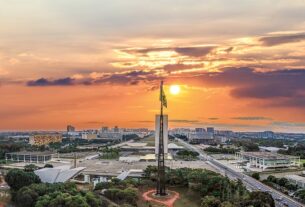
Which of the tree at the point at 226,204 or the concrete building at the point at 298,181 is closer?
the tree at the point at 226,204

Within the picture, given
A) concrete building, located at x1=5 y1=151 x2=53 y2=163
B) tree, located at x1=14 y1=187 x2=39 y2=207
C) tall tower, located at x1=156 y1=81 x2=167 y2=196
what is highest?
tall tower, located at x1=156 y1=81 x2=167 y2=196

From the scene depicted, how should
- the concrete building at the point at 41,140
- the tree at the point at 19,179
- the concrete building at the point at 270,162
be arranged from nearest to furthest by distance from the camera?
1. the tree at the point at 19,179
2. the concrete building at the point at 270,162
3. the concrete building at the point at 41,140

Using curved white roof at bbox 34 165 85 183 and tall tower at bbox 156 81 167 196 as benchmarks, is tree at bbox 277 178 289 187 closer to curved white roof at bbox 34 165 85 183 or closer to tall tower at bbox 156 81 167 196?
tall tower at bbox 156 81 167 196

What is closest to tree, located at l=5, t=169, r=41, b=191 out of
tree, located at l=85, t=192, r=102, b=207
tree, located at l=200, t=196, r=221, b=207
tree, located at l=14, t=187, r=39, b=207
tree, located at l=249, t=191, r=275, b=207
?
tree, located at l=14, t=187, r=39, b=207

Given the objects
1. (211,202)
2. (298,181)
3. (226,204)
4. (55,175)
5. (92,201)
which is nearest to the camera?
(226,204)

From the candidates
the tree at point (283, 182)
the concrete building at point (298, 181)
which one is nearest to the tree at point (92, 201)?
the tree at point (283, 182)

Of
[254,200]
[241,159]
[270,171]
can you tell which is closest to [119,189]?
[254,200]

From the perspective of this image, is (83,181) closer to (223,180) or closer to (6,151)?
(223,180)

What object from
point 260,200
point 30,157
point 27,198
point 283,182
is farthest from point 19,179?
point 30,157

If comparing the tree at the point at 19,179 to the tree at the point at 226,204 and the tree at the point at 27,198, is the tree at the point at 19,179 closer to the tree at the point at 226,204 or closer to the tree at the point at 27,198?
the tree at the point at 27,198

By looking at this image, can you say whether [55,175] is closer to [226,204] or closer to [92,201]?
[92,201]

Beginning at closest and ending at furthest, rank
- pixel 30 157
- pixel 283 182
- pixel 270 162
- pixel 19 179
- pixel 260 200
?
pixel 260 200
pixel 19 179
pixel 283 182
pixel 270 162
pixel 30 157
